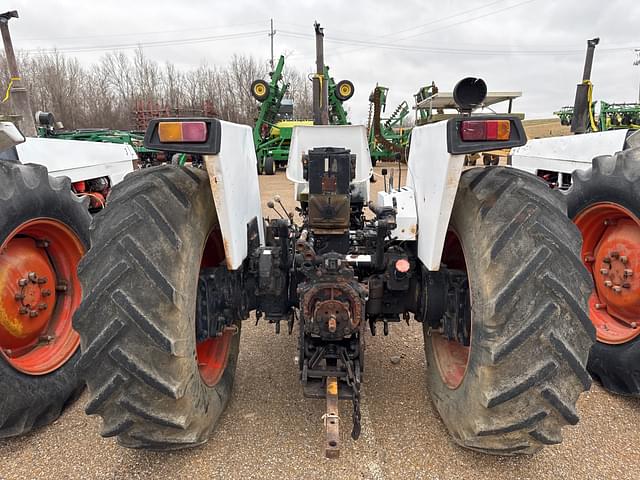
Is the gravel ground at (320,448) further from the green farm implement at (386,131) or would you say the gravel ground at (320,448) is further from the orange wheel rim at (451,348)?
the green farm implement at (386,131)

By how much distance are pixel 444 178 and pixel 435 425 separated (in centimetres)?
139

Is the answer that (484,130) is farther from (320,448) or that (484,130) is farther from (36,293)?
(36,293)

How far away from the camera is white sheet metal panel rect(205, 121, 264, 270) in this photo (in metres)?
1.76

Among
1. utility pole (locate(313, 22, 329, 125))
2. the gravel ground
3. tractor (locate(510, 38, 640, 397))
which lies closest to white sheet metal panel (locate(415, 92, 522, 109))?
utility pole (locate(313, 22, 329, 125))

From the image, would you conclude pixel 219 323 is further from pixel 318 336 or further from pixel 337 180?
pixel 337 180

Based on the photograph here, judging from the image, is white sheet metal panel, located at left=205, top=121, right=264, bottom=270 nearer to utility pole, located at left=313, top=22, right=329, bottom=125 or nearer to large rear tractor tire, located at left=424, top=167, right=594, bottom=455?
large rear tractor tire, located at left=424, top=167, right=594, bottom=455

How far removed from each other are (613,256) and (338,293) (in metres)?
2.03

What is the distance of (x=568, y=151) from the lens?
4219 millimetres

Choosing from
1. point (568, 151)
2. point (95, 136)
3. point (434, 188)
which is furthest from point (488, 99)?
point (95, 136)

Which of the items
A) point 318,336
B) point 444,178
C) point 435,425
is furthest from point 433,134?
point 435,425

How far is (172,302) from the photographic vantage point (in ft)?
5.41

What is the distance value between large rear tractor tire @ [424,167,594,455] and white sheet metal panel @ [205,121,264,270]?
3.46 ft

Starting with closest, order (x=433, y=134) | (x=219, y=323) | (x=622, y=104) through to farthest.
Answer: (x=433, y=134)
(x=219, y=323)
(x=622, y=104)

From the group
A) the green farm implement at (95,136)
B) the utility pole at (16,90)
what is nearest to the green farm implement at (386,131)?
the green farm implement at (95,136)
